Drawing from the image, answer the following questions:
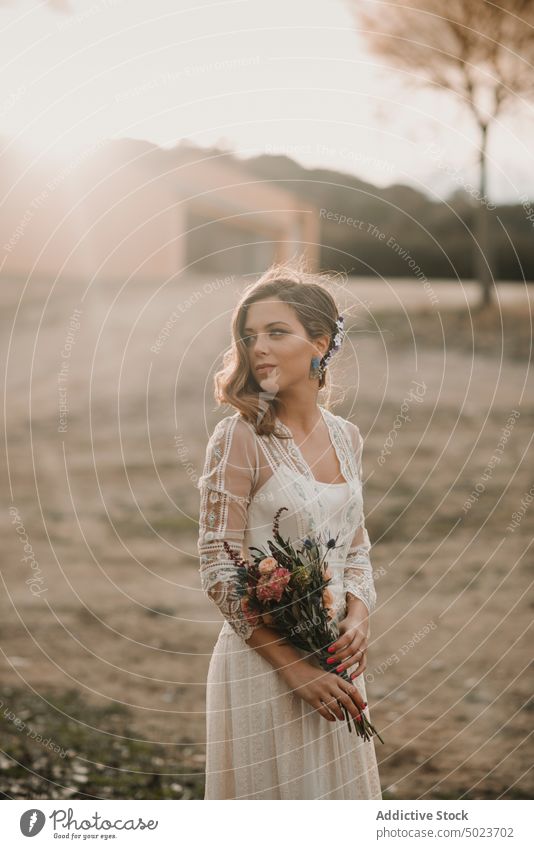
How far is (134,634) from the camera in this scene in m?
5.84

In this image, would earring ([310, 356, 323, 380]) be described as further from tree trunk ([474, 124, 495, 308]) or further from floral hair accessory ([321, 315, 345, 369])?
tree trunk ([474, 124, 495, 308])

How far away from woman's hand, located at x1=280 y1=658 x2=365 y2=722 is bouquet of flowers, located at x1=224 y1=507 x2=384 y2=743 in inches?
0.9

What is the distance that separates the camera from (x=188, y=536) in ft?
24.3

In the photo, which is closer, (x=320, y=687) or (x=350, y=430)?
(x=320, y=687)

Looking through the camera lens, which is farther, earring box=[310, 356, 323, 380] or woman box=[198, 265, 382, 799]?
earring box=[310, 356, 323, 380]

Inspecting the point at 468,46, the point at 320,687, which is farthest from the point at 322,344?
the point at 468,46

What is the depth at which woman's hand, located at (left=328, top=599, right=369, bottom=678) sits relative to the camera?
2.14m

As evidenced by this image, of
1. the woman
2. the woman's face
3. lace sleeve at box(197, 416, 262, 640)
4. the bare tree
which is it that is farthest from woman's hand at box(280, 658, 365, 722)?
the bare tree

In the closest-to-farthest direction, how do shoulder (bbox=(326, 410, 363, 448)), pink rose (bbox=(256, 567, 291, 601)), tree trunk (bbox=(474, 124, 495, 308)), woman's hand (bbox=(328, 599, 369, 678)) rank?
pink rose (bbox=(256, 567, 291, 601)), woman's hand (bbox=(328, 599, 369, 678)), shoulder (bbox=(326, 410, 363, 448)), tree trunk (bbox=(474, 124, 495, 308))

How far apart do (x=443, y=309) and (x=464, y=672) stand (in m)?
3.53

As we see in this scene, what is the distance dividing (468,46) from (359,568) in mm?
4065

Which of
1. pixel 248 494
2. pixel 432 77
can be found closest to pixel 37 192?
pixel 432 77

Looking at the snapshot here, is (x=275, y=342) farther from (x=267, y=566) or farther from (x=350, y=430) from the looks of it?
(x=267, y=566)

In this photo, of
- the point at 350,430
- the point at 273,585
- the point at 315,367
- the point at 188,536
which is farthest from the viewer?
the point at 188,536
